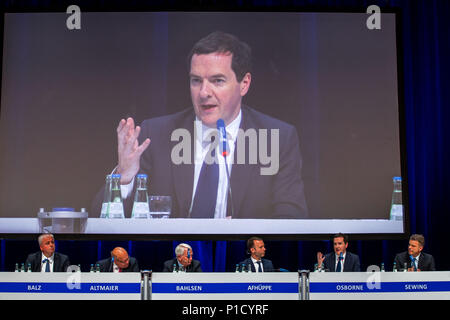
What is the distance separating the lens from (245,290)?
2.63m

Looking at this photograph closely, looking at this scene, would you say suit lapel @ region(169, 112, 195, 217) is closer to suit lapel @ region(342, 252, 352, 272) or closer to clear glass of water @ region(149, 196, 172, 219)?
clear glass of water @ region(149, 196, 172, 219)

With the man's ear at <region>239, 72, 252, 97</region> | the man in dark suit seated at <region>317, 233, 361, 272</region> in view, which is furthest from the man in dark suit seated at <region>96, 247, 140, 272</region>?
the man's ear at <region>239, 72, 252, 97</region>

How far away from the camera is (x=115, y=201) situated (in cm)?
486

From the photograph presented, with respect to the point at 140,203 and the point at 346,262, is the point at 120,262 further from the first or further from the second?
the point at 346,262

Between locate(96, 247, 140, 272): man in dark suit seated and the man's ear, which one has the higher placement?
the man's ear

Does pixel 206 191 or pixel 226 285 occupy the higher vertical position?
pixel 206 191

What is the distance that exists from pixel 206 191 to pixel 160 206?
0.45m

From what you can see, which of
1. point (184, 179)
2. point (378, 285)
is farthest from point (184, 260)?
point (378, 285)

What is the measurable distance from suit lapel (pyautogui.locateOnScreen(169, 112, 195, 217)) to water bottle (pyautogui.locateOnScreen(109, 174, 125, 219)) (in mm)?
514

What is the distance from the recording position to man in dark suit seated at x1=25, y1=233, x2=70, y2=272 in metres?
4.07
